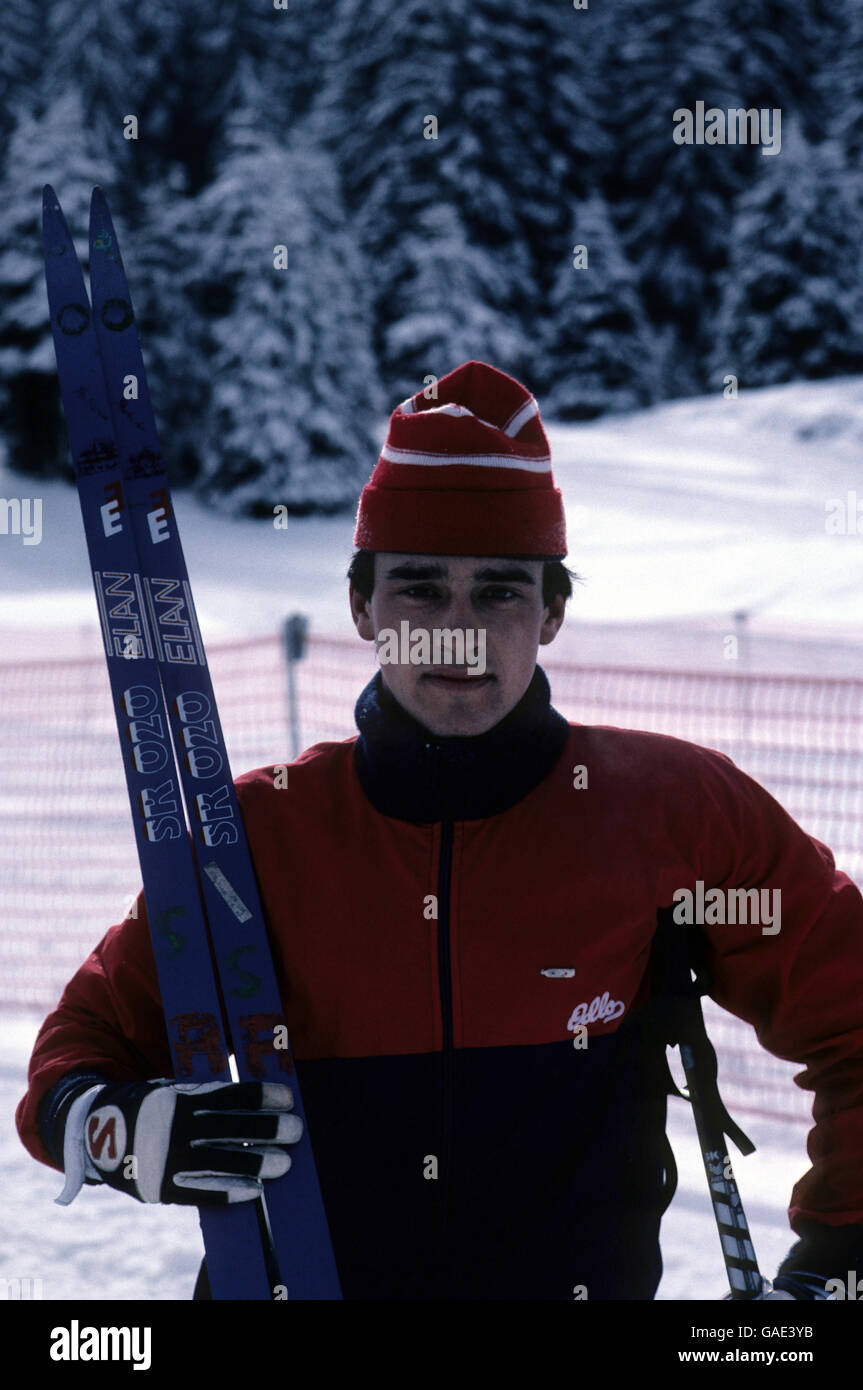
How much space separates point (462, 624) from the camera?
1.75 meters

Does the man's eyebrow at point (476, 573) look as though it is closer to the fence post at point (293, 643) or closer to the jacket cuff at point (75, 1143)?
the jacket cuff at point (75, 1143)

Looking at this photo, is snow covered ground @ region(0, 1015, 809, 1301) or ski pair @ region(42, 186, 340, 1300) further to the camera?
snow covered ground @ region(0, 1015, 809, 1301)

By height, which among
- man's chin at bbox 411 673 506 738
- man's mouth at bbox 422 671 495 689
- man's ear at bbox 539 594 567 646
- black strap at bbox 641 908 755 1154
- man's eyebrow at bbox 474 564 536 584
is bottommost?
black strap at bbox 641 908 755 1154

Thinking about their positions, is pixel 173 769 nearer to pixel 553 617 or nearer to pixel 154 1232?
pixel 553 617

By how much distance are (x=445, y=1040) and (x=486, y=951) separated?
131 mm

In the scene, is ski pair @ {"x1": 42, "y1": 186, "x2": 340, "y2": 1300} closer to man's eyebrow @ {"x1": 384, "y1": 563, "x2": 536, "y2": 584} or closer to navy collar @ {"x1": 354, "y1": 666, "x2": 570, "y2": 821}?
navy collar @ {"x1": 354, "y1": 666, "x2": 570, "y2": 821}

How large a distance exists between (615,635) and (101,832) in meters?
6.58

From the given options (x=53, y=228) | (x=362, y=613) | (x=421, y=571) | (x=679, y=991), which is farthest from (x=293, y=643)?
(x=679, y=991)

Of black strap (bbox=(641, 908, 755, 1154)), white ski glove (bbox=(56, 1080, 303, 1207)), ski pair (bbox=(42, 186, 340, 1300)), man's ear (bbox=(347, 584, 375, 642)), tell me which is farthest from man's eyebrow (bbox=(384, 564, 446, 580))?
white ski glove (bbox=(56, 1080, 303, 1207))

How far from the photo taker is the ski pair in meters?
1.78

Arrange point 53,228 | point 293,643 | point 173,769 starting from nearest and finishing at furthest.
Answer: point 173,769 < point 53,228 < point 293,643

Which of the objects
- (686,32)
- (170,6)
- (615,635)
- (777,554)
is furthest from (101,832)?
(686,32)
